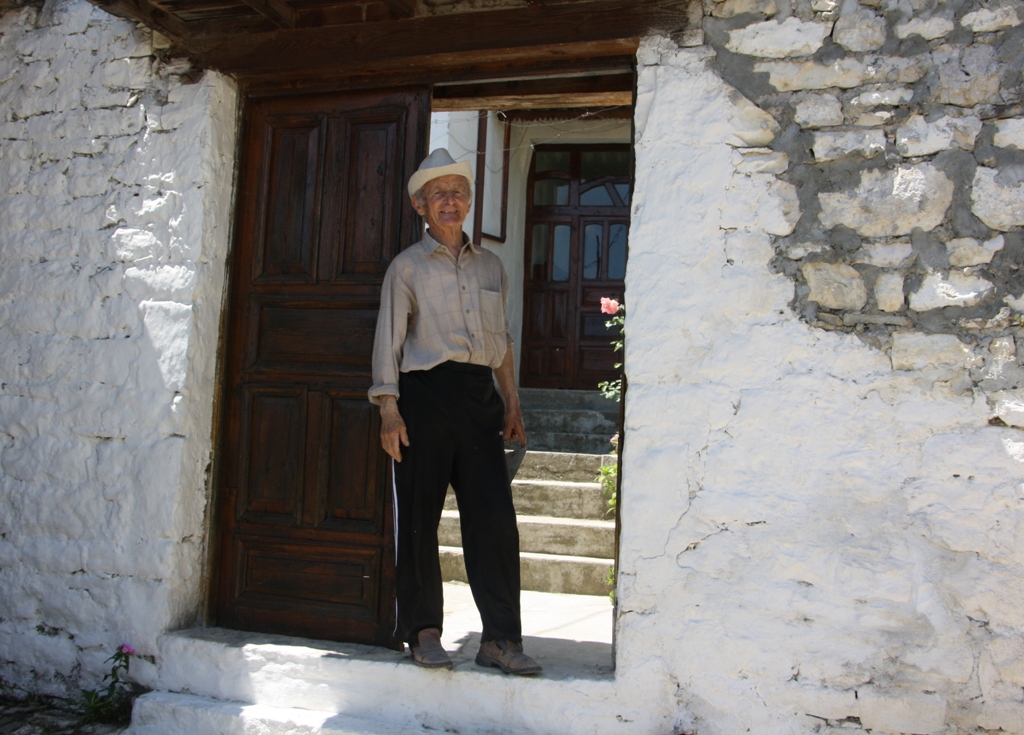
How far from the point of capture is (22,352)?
12.1 ft

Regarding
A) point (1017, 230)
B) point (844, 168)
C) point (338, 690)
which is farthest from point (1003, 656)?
point (338, 690)

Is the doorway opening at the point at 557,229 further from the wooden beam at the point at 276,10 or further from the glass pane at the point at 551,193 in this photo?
the wooden beam at the point at 276,10

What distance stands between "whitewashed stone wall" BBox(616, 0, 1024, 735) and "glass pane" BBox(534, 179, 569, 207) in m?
5.28

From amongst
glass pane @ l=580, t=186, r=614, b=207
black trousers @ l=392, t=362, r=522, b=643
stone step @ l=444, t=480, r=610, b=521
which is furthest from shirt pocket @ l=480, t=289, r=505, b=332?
glass pane @ l=580, t=186, r=614, b=207

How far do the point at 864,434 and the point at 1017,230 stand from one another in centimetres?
79

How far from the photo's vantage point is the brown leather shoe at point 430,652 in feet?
9.84

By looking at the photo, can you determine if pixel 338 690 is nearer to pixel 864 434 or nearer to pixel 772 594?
pixel 772 594

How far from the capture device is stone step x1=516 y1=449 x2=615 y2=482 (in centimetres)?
554

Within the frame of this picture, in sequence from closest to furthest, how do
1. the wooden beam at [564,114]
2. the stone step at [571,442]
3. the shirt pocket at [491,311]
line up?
1. the shirt pocket at [491,311]
2. the stone step at [571,442]
3. the wooden beam at [564,114]

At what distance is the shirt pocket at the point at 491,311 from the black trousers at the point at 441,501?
0.60ft

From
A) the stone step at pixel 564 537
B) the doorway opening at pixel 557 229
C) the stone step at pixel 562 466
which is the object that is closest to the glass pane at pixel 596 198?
the doorway opening at pixel 557 229

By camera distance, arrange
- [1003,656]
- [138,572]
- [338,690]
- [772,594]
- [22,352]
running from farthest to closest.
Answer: [22,352]
[138,572]
[338,690]
[772,594]
[1003,656]

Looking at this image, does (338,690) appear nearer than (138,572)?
Yes

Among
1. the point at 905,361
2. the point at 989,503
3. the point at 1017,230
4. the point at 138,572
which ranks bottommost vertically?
the point at 138,572
